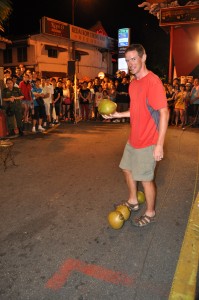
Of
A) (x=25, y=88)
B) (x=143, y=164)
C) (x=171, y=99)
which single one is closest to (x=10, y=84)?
(x=25, y=88)

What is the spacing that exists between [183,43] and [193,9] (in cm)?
246

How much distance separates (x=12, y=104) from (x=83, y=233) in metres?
7.45

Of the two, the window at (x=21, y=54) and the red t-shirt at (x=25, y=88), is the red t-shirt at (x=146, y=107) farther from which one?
the window at (x=21, y=54)

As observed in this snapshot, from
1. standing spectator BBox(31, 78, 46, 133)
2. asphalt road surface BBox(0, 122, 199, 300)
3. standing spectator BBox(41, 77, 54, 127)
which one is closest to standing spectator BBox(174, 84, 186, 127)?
standing spectator BBox(41, 77, 54, 127)

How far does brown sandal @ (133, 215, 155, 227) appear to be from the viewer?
11.8ft

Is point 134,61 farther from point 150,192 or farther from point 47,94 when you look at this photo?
point 47,94

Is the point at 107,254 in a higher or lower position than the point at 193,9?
lower

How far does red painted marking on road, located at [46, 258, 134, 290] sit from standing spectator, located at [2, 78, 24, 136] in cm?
777

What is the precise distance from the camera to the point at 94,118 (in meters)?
15.0

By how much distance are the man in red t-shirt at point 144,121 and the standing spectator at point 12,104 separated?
7127 mm

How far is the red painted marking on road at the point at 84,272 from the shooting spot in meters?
2.58

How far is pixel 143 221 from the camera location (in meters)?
3.61

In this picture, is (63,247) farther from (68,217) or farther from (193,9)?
(193,9)

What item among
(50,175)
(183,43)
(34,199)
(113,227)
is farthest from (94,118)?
(113,227)
